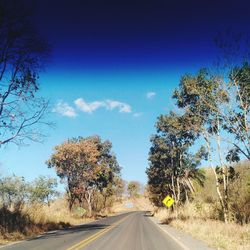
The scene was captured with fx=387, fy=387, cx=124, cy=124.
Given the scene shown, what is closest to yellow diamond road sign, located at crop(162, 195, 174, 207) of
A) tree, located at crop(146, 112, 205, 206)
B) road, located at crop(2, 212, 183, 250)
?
tree, located at crop(146, 112, 205, 206)

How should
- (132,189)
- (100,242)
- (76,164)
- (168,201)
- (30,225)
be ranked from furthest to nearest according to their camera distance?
(132,189) → (76,164) → (168,201) → (30,225) → (100,242)

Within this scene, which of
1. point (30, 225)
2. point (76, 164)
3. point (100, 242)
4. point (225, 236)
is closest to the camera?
point (100, 242)

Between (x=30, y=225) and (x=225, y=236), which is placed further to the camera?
(x=30, y=225)

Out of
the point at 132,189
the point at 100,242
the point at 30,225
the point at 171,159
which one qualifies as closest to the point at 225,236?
the point at 100,242

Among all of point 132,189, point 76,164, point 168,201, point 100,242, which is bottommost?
point 100,242

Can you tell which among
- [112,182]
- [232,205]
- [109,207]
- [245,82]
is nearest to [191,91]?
[245,82]

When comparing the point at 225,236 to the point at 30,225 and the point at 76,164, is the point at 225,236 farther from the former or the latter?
the point at 76,164

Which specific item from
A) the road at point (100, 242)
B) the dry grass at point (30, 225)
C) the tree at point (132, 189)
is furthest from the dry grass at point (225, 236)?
the tree at point (132, 189)

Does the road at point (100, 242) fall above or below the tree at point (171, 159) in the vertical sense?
below

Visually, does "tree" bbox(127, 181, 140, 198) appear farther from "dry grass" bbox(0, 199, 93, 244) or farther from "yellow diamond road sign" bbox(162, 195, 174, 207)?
"dry grass" bbox(0, 199, 93, 244)

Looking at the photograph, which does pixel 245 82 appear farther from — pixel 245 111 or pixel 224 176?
pixel 224 176

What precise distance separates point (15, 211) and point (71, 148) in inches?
937

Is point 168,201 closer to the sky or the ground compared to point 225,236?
closer to the sky

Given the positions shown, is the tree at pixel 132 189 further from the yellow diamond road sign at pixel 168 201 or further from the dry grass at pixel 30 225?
the dry grass at pixel 30 225
